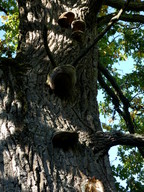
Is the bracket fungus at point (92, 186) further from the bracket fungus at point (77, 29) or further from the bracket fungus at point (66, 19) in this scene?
the bracket fungus at point (66, 19)

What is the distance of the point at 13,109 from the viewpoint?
273 centimetres

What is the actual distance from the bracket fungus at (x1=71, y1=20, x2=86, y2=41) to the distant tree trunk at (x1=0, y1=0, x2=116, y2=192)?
0.06 m

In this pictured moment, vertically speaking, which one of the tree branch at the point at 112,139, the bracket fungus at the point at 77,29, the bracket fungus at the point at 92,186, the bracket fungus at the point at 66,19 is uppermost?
the bracket fungus at the point at 66,19

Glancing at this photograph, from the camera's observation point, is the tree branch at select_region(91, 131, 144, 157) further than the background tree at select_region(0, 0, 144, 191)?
Yes

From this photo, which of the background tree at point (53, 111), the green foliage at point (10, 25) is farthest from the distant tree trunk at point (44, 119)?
the green foliage at point (10, 25)

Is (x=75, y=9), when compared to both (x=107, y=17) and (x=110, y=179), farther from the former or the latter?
(x=110, y=179)

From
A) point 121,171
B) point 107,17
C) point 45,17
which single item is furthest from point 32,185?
point 121,171

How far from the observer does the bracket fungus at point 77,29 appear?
3887mm

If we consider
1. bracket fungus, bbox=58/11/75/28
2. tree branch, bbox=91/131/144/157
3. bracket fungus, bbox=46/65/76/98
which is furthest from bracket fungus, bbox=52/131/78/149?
bracket fungus, bbox=58/11/75/28

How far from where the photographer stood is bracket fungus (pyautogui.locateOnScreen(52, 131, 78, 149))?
95.3 inches

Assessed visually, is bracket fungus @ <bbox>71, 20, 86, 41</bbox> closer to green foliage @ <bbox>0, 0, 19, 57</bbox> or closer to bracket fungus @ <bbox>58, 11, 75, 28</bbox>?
bracket fungus @ <bbox>58, 11, 75, 28</bbox>

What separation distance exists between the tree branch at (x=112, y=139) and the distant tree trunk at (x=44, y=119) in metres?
0.06

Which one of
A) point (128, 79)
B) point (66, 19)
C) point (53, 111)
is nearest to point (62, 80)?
point (53, 111)

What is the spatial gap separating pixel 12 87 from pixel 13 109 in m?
0.36
